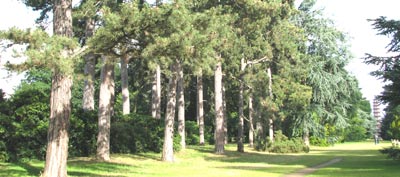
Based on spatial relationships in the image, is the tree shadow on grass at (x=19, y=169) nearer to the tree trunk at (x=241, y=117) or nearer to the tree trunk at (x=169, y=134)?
the tree trunk at (x=169, y=134)

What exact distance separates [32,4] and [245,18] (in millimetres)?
12698

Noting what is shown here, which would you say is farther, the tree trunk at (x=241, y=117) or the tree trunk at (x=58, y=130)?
the tree trunk at (x=241, y=117)

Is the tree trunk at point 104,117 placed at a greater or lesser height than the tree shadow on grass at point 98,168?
greater

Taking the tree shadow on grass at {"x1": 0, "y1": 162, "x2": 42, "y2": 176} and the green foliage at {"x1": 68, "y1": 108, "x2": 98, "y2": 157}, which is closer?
the tree shadow on grass at {"x1": 0, "y1": 162, "x2": 42, "y2": 176}

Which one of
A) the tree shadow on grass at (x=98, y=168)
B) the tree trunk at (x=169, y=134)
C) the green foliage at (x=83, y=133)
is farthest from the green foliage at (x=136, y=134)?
the tree shadow on grass at (x=98, y=168)

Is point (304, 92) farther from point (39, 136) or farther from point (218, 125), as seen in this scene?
point (39, 136)

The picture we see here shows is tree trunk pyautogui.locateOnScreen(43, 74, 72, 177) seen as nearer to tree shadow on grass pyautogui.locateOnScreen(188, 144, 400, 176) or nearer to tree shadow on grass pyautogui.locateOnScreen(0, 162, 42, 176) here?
tree shadow on grass pyautogui.locateOnScreen(0, 162, 42, 176)

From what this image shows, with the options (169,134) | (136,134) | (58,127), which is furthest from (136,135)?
(58,127)

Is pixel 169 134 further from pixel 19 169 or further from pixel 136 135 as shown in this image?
pixel 19 169

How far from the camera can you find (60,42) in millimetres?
10445

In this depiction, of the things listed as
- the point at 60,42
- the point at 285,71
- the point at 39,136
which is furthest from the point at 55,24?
the point at 285,71

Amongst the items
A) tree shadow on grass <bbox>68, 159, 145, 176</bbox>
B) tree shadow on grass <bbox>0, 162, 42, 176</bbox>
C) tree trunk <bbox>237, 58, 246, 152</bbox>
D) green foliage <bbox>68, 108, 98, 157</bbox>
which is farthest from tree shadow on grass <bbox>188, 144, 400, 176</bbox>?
tree shadow on grass <bbox>0, 162, 42, 176</bbox>

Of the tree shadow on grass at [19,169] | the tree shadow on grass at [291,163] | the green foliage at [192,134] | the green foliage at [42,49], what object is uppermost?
the green foliage at [42,49]

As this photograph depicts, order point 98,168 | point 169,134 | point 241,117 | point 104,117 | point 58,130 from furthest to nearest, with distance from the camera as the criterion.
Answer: point 241,117 → point 169,134 → point 104,117 → point 98,168 → point 58,130
